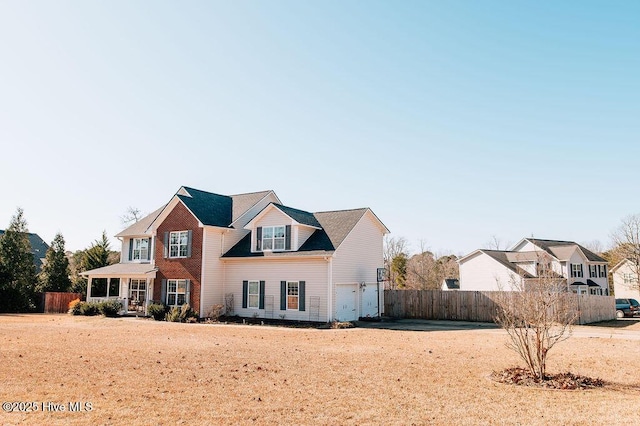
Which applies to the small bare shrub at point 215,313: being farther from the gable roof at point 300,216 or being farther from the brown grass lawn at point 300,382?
the brown grass lawn at point 300,382

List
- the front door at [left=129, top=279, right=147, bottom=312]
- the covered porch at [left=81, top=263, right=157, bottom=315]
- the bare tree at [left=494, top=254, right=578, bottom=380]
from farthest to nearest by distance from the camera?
the front door at [left=129, top=279, right=147, bottom=312], the covered porch at [left=81, top=263, right=157, bottom=315], the bare tree at [left=494, top=254, right=578, bottom=380]

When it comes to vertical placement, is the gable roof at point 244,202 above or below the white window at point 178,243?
above

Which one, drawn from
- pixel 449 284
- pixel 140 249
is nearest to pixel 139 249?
pixel 140 249

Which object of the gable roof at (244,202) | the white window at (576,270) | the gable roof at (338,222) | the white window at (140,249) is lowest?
the white window at (576,270)

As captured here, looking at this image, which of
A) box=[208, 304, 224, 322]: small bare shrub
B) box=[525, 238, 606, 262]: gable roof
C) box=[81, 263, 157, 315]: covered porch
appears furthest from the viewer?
box=[525, 238, 606, 262]: gable roof

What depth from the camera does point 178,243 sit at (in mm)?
31656

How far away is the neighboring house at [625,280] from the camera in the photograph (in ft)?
184

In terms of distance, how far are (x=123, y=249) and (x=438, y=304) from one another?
23805mm

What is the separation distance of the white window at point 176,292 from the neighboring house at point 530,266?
29.0 meters

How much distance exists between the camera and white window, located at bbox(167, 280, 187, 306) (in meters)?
30.8

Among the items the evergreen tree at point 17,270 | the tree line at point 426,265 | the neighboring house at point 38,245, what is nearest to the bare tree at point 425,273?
the tree line at point 426,265

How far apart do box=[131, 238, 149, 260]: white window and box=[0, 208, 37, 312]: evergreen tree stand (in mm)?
9944

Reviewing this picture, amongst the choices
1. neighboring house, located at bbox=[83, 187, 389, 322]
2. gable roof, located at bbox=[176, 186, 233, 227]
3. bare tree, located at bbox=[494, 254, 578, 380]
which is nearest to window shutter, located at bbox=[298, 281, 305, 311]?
neighboring house, located at bbox=[83, 187, 389, 322]

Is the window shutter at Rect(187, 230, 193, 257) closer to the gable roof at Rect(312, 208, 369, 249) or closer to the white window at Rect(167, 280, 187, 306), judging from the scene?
the white window at Rect(167, 280, 187, 306)
